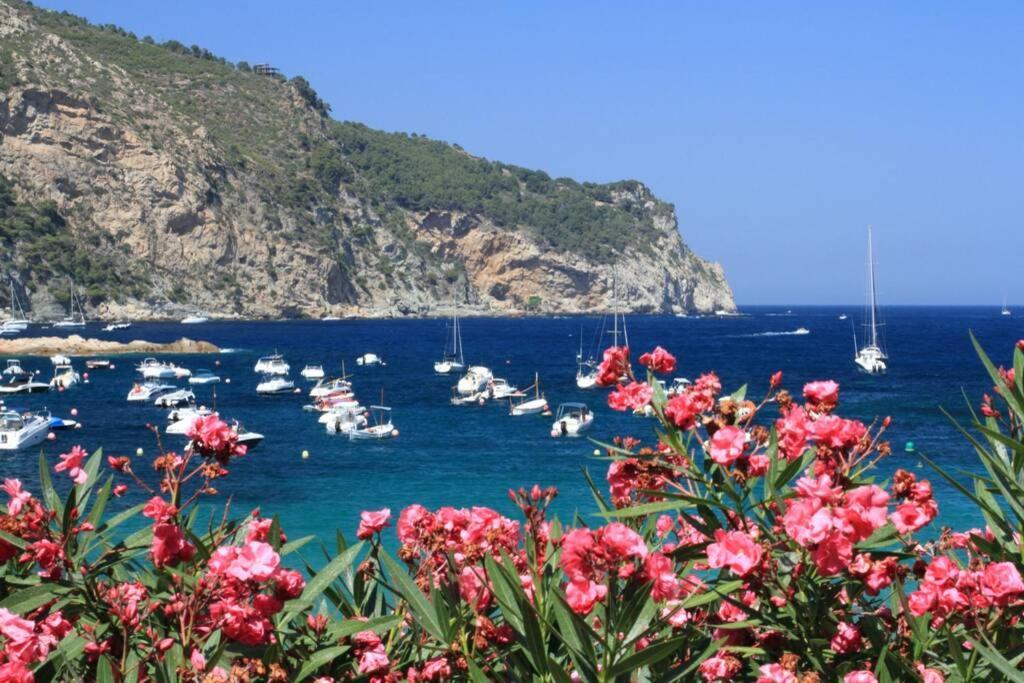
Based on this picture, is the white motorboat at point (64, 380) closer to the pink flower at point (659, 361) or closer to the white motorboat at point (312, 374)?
the white motorboat at point (312, 374)

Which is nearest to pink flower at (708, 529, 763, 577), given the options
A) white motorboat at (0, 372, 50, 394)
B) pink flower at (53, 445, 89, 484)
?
pink flower at (53, 445, 89, 484)

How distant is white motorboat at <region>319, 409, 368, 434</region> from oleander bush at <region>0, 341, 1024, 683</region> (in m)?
32.7

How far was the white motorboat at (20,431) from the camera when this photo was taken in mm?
30922

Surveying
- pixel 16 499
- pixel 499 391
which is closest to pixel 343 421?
pixel 499 391

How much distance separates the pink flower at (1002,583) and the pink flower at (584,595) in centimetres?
99

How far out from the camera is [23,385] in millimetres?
47469

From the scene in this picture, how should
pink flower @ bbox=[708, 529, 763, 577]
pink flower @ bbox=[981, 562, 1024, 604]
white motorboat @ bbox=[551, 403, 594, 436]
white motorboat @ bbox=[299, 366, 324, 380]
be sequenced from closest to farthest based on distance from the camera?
pink flower @ bbox=[708, 529, 763, 577] → pink flower @ bbox=[981, 562, 1024, 604] → white motorboat @ bbox=[551, 403, 594, 436] → white motorboat @ bbox=[299, 366, 324, 380]

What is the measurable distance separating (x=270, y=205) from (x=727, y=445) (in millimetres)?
121306

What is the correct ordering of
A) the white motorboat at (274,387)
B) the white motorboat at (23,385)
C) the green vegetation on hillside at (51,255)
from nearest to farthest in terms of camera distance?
the white motorboat at (23,385) < the white motorboat at (274,387) < the green vegetation on hillside at (51,255)

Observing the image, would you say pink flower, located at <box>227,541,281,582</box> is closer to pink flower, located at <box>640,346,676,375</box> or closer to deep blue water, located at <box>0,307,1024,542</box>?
deep blue water, located at <box>0,307,1024,542</box>

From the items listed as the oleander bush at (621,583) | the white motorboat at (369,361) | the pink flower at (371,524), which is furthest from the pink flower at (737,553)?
the white motorboat at (369,361)

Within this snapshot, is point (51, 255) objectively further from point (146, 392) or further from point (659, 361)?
point (659, 361)

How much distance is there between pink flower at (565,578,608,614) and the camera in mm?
2344

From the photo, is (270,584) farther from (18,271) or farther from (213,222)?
(213,222)
